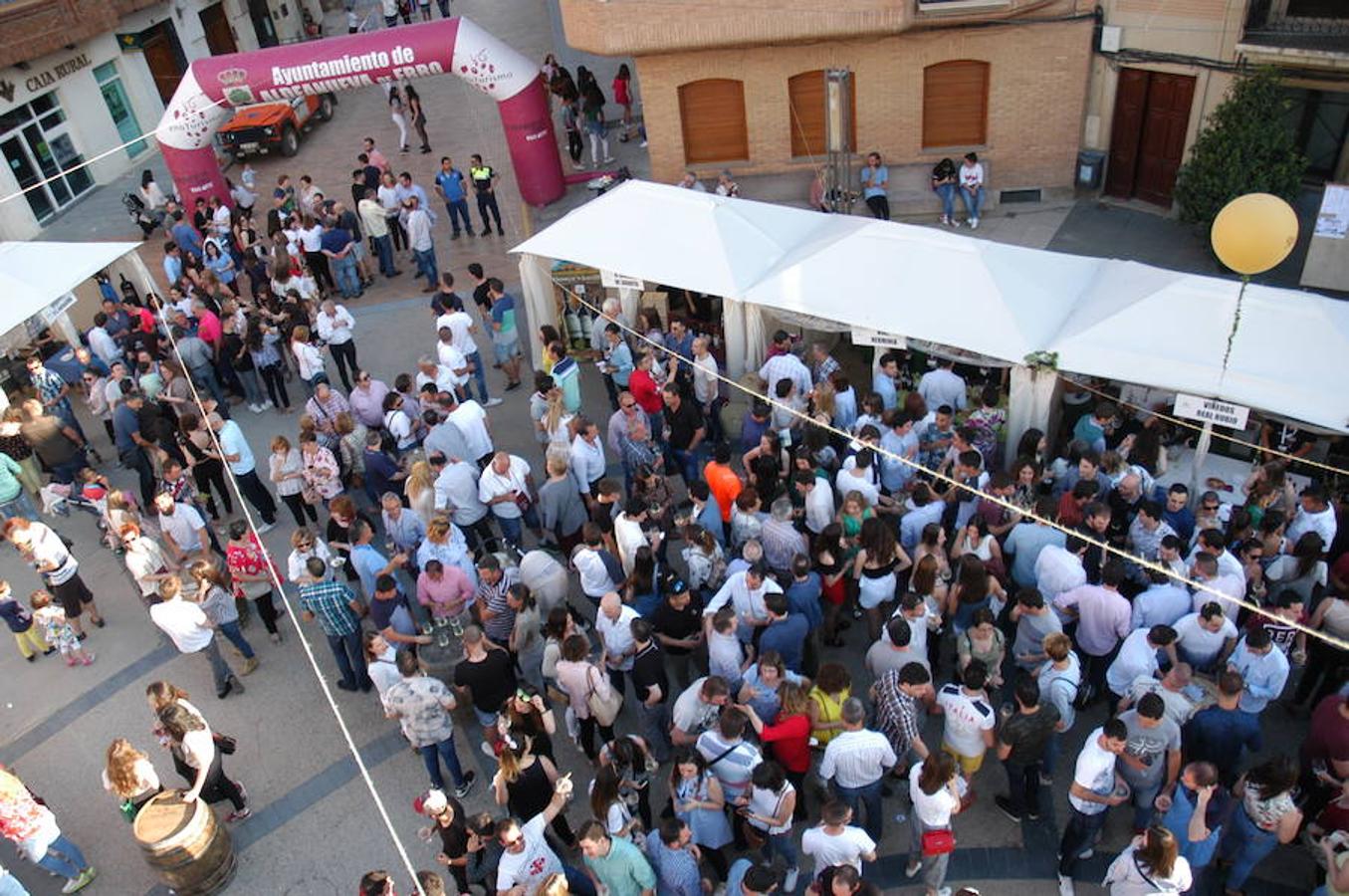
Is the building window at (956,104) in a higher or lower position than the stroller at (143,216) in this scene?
higher

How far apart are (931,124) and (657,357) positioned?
786cm

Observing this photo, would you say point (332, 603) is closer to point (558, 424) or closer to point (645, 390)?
point (558, 424)

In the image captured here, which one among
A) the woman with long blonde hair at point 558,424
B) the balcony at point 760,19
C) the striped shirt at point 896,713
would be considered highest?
the balcony at point 760,19

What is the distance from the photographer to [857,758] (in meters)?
6.30

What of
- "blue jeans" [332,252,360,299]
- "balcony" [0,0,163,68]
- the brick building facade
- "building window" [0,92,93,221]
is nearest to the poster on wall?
the brick building facade

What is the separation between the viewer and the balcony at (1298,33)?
13078mm

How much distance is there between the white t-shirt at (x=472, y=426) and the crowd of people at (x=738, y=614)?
0.03 m

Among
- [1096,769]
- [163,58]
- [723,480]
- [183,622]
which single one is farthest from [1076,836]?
[163,58]

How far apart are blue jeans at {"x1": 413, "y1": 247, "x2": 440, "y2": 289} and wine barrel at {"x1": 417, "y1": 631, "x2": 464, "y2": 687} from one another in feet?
28.6

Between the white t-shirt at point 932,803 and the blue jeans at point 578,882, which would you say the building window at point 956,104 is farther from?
the blue jeans at point 578,882

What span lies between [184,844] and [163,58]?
85.0 ft

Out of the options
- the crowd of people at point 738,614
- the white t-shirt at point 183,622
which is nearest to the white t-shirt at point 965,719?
the crowd of people at point 738,614

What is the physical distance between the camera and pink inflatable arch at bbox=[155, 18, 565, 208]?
16.6 m

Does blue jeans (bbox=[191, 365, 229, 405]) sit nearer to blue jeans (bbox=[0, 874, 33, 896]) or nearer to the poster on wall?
blue jeans (bbox=[0, 874, 33, 896])
